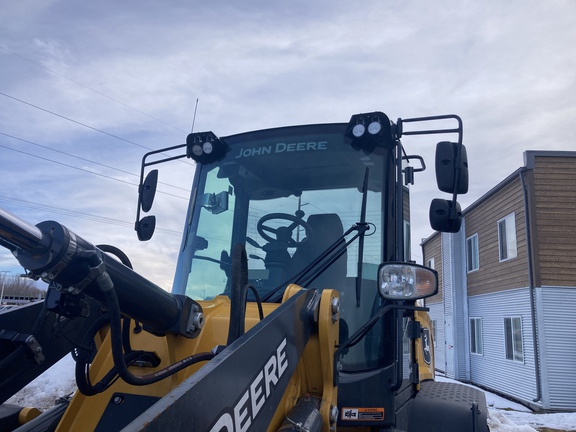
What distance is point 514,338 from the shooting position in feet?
52.9

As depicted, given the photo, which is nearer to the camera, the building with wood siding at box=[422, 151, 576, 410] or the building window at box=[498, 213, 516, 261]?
the building with wood siding at box=[422, 151, 576, 410]

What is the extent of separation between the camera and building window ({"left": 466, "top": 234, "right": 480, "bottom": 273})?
1986cm

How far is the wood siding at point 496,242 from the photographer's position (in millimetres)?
15469

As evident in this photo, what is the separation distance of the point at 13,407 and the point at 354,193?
7.94 ft


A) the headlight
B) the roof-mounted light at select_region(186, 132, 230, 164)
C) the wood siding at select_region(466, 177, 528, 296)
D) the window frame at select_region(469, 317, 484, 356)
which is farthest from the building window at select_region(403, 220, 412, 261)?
the window frame at select_region(469, 317, 484, 356)

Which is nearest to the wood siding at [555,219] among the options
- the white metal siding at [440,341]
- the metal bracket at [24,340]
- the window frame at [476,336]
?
the window frame at [476,336]

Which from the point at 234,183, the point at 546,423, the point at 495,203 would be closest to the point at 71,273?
the point at 234,183

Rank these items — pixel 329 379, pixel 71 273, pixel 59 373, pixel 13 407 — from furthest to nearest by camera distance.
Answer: pixel 59 373 → pixel 13 407 → pixel 329 379 → pixel 71 273

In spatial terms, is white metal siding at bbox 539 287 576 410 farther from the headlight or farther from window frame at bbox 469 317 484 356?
the headlight

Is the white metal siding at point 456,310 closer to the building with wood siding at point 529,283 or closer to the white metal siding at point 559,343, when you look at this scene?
the building with wood siding at point 529,283

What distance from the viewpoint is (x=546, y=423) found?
1198 centimetres

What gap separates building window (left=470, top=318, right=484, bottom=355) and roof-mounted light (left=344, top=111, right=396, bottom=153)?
1762cm

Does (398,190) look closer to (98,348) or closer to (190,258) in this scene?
(190,258)

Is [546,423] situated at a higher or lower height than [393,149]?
lower
